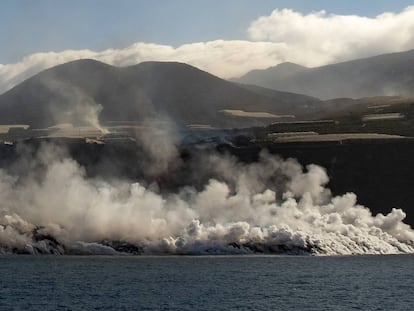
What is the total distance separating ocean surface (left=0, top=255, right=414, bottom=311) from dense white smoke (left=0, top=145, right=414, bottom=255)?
4.80 m

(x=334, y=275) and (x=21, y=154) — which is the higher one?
(x=21, y=154)

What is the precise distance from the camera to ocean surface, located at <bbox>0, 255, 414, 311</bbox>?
94062 millimetres

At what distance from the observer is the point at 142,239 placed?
148875mm

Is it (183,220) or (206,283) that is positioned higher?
(183,220)

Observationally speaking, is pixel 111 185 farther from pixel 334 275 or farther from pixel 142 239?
pixel 334 275

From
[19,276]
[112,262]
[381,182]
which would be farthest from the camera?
[381,182]

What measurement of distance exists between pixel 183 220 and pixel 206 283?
4323 cm

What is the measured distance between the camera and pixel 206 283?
363ft

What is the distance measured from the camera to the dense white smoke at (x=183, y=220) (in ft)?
483

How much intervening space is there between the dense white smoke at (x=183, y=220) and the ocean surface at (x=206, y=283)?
4796mm

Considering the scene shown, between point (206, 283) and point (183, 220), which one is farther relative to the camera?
point (183, 220)

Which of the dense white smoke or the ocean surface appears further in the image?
the dense white smoke

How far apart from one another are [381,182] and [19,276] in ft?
309

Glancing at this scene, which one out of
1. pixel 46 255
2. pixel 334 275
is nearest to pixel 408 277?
pixel 334 275
